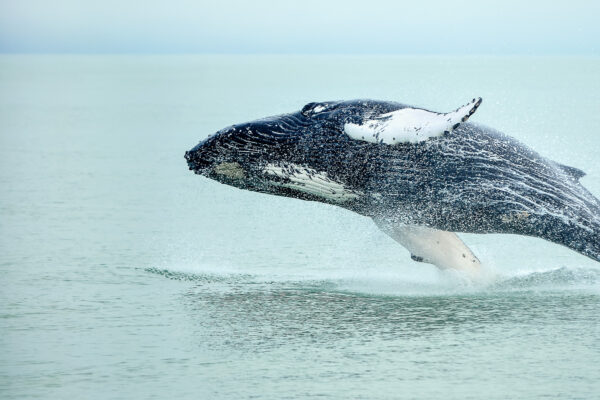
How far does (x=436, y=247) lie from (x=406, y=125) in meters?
1.88

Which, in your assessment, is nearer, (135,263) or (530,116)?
(135,263)

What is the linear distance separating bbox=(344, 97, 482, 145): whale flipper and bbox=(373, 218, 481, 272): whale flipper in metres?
1.36

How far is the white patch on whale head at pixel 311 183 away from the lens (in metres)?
12.0

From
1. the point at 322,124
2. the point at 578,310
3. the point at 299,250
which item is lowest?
the point at 578,310

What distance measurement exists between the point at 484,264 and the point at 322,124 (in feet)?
8.52

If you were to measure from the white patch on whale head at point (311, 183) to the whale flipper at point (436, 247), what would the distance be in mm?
732

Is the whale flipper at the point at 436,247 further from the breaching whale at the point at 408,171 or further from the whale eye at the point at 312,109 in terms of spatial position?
the whale eye at the point at 312,109

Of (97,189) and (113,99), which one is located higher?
(113,99)

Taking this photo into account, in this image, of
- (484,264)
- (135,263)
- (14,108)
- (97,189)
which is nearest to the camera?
(484,264)

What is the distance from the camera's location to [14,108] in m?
58.2

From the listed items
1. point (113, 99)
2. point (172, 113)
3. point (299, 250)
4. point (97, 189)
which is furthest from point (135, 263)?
point (113, 99)

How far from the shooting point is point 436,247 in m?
12.6

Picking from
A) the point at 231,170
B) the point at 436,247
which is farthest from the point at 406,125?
the point at 231,170

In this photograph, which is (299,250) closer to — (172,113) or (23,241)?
(23,241)
